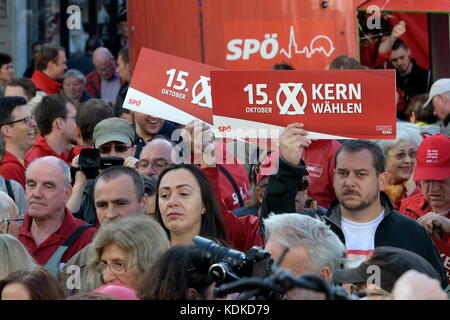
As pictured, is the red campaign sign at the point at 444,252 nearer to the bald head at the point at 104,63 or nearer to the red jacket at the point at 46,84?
the red jacket at the point at 46,84

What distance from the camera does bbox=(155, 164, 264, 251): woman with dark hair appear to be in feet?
19.4

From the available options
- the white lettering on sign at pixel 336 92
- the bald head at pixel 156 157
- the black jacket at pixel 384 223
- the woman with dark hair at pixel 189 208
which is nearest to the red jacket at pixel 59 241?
the woman with dark hair at pixel 189 208

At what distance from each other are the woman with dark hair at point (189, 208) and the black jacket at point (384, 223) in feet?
0.93

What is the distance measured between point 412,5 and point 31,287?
6287 mm

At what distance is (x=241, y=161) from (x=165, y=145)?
1.96ft

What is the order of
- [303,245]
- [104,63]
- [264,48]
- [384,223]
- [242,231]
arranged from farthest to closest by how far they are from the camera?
[104,63], [264,48], [242,231], [384,223], [303,245]

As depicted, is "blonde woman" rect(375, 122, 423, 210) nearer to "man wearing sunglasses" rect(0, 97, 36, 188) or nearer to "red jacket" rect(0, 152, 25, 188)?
"red jacket" rect(0, 152, 25, 188)

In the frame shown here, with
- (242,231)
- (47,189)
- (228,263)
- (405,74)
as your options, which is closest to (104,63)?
(405,74)

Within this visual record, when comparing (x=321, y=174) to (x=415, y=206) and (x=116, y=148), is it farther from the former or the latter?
(x=116, y=148)

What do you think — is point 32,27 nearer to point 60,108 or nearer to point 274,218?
point 60,108

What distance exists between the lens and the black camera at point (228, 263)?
12.1 ft

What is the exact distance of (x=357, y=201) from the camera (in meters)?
6.15

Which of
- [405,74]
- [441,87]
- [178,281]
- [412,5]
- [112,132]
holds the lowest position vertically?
[178,281]
